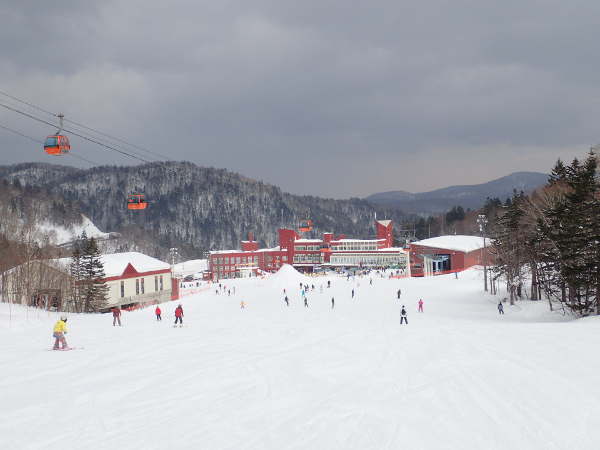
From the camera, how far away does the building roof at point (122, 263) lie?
1773 inches

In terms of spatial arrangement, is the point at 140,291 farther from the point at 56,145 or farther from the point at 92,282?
the point at 56,145

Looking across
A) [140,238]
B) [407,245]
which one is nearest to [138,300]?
[407,245]

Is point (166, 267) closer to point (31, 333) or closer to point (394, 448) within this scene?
point (31, 333)

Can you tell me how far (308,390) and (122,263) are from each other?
140 ft

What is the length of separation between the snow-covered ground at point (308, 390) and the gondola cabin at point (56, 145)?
7.43 m

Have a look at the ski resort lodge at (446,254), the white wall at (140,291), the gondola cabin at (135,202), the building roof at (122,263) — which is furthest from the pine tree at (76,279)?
the ski resort lodge at (446,254)

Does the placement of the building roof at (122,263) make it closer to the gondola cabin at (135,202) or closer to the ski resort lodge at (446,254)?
the gondola cabin at (135,202)

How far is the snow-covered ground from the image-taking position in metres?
6.82

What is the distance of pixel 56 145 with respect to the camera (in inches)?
644

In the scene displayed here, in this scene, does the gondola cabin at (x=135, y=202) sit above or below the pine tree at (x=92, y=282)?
above

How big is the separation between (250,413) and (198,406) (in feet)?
3.86

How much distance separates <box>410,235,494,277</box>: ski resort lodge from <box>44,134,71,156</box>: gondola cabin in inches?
2469

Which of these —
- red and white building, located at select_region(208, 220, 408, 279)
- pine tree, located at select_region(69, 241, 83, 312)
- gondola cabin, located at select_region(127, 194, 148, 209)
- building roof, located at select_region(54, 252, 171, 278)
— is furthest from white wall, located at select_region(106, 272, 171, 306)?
red and white building, located at select_region(208, 220, 408, 279)

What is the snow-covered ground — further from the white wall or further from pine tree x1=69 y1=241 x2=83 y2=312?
the white wall
